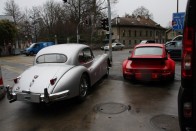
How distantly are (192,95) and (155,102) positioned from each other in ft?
10.1

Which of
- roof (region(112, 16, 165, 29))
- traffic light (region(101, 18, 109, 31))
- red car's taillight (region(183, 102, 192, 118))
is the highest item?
roof (region(112, 16, 165, 29))

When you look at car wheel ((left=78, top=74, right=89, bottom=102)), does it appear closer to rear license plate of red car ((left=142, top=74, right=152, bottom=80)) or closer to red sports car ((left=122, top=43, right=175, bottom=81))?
red sports car ((left=122, top=43, right=175, bottom=81))

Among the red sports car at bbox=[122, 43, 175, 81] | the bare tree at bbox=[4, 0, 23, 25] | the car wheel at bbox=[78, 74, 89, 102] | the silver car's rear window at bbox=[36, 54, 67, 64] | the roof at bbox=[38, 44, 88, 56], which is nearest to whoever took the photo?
the car wheel at bbox=[78, 74, 89, 102]

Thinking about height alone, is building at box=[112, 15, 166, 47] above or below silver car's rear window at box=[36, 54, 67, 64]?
above

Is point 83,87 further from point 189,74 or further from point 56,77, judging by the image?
point 189,74

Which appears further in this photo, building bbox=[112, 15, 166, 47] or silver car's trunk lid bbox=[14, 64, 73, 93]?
building bbox=[112, 15, 166, 47]

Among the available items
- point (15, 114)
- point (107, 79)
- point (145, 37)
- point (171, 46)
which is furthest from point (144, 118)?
point (145, 37)

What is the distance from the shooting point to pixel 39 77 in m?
5.25

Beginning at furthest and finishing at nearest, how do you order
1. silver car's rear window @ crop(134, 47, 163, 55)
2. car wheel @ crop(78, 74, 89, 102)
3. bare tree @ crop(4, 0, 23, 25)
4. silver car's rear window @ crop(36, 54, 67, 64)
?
bare tree @ crop(4, 0, 23, 25) → silver car's rear window @ crop(134, 47, 163, 55) → silver car's rear window @ crop(36, 54, 67, 64) → car wheel @ crop(78, 74, 89, 102)

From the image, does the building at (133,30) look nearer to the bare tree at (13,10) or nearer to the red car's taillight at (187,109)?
the bare tree at (13,10)

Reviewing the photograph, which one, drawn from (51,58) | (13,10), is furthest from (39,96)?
(13,10)

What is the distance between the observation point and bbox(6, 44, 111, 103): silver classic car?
4.90 metres

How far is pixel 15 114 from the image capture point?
523 centimetres

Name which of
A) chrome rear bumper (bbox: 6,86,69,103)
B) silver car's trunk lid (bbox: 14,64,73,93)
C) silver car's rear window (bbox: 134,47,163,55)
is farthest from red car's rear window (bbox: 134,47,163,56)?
chrome rear bumper (bbox: 6,86,69,103)
